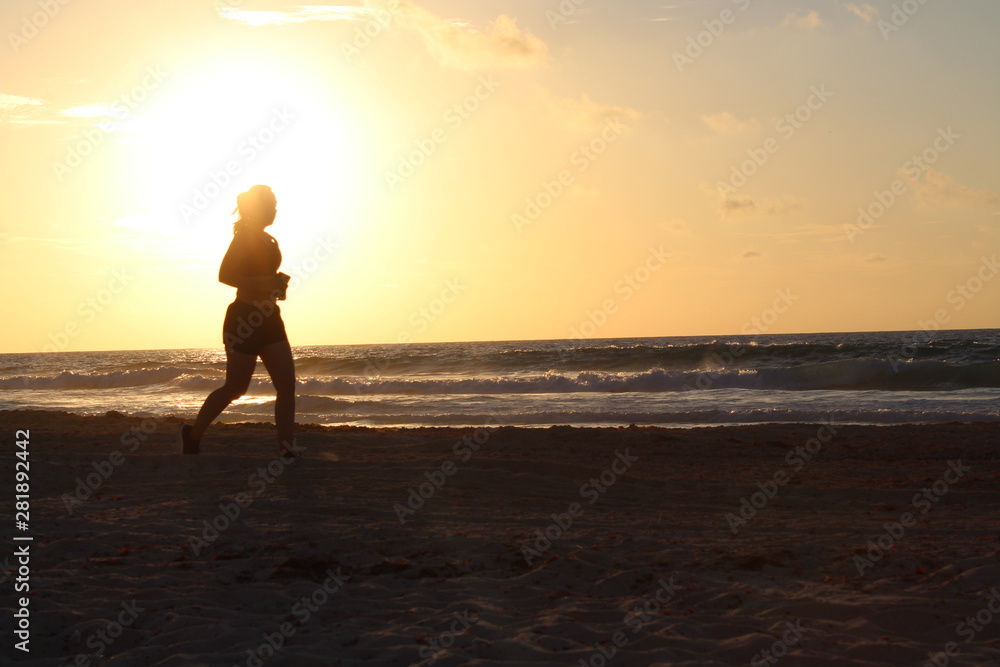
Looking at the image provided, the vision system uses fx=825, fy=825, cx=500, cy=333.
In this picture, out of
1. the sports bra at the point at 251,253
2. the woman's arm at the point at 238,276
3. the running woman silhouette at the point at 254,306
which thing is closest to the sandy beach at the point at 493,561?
the running woman silhouette at the point at 254,306

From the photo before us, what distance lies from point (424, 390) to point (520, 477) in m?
16.4

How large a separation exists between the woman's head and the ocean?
7.19 meters

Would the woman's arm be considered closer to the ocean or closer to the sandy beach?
the sandy beach

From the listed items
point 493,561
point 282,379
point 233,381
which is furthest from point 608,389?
point 493,561

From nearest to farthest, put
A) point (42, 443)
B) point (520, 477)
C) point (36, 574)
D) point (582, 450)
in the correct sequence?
point (36, 574) → point (520, 477) → point (42, 443) → point (582, 450)

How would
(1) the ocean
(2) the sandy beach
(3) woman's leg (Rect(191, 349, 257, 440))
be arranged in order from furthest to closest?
(1) the ocean → (3) woman's leg (Rect(191, 349, 257, 440)) → (2) the sandy beach

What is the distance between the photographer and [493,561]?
3570 mm

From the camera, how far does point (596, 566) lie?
3461mm

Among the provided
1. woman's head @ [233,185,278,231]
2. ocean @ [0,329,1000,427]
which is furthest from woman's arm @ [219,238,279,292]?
ocean @ [0,329,1000,427]

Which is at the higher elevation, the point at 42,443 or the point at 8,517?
the point at 8,517

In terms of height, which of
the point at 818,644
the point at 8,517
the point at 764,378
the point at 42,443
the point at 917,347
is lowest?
the point at 917,347

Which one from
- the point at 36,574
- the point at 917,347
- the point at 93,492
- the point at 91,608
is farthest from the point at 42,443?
the point at 917,347

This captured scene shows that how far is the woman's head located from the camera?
211 inches

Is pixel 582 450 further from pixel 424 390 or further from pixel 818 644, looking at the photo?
pixel 424 390
